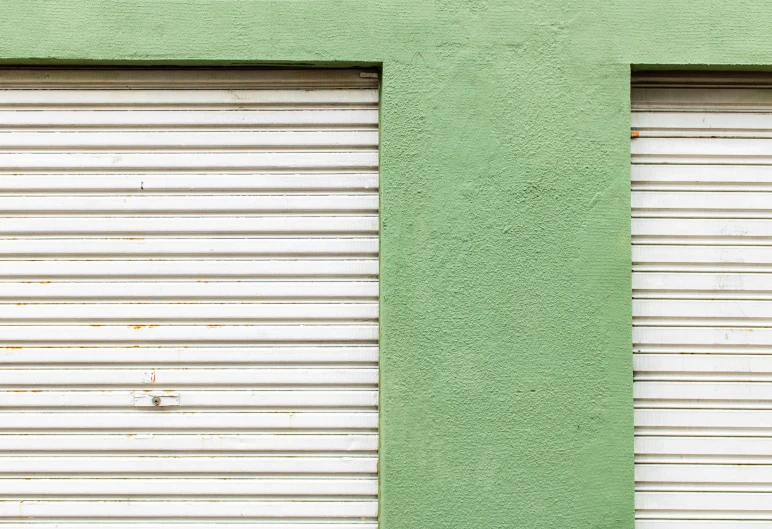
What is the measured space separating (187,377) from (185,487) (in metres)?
0.58

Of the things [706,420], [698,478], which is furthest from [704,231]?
[698,478]

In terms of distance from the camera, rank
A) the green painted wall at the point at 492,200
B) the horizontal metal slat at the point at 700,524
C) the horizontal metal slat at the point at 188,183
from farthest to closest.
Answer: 1. the horizontal metal slat at the point at 188,183
2. the horizontal metal slat at the point at 700,524
3. the green painted wall at the point at 492,200

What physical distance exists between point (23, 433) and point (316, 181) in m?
2.08

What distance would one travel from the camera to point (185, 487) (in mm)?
3203

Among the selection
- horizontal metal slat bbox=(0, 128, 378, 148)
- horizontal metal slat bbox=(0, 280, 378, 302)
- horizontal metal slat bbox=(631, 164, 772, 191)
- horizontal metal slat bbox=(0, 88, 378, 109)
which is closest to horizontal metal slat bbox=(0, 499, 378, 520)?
horizontal metal slat bbox=(0, 280, 378, 302)

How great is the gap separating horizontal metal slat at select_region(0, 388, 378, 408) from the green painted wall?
0.30 m

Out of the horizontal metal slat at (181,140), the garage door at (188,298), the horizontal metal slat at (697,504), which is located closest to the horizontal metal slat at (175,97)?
the garage door at (188,298)

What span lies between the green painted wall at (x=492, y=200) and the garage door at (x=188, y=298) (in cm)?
23

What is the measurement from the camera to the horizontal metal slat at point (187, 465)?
3201 mm

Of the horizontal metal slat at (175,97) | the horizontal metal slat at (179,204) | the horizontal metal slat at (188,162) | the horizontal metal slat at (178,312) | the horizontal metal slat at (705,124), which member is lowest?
the horizontal metal slat at (178,312)

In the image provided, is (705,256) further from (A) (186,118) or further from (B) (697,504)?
(A) (186,118)

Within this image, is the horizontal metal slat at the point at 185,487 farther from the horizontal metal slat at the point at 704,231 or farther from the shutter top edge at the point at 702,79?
the shutter top edge at the point at 702,79

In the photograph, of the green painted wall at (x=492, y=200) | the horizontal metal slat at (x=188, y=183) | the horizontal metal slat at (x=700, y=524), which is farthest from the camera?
the horizontal metal slat at (x=188, y=183)

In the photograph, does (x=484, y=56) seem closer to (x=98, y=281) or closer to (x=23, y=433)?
(x=98, y=281)
